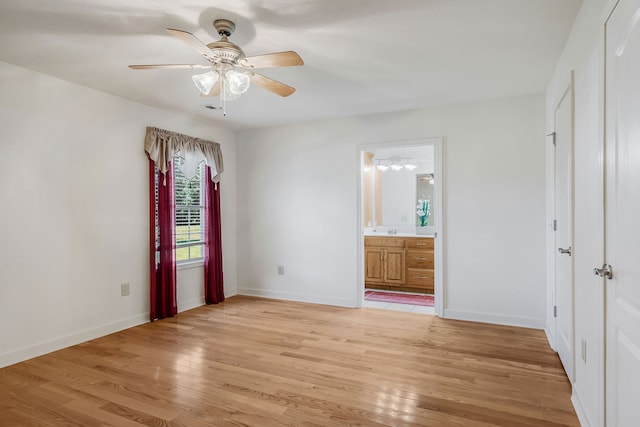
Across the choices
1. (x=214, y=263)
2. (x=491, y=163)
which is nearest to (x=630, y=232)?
(x=491, y=163)

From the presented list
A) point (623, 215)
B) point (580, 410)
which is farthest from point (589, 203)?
point (580, 410)

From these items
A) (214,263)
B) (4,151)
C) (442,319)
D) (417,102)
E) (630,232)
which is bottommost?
(442,319)

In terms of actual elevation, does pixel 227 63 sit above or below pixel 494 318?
above

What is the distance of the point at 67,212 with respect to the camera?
3449mm

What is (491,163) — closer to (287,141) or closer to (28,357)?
(287,141)

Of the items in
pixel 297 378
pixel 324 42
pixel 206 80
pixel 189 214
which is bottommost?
pixel 297 378

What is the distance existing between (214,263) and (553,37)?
434 cm

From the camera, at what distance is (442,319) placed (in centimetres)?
424

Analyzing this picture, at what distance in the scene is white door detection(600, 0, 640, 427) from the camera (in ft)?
4.37

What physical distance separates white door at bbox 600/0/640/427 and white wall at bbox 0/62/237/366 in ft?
13.2

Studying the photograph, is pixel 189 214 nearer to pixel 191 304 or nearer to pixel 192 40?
pixel 191 304

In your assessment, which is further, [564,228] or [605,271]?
[564,228]

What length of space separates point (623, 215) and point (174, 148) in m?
4.24

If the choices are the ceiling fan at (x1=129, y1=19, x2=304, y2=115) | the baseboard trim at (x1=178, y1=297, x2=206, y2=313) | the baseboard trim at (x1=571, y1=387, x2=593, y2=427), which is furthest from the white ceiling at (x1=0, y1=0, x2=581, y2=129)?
the baseboard trim at (x1=178, y1=297, x2=206, y2=313)
